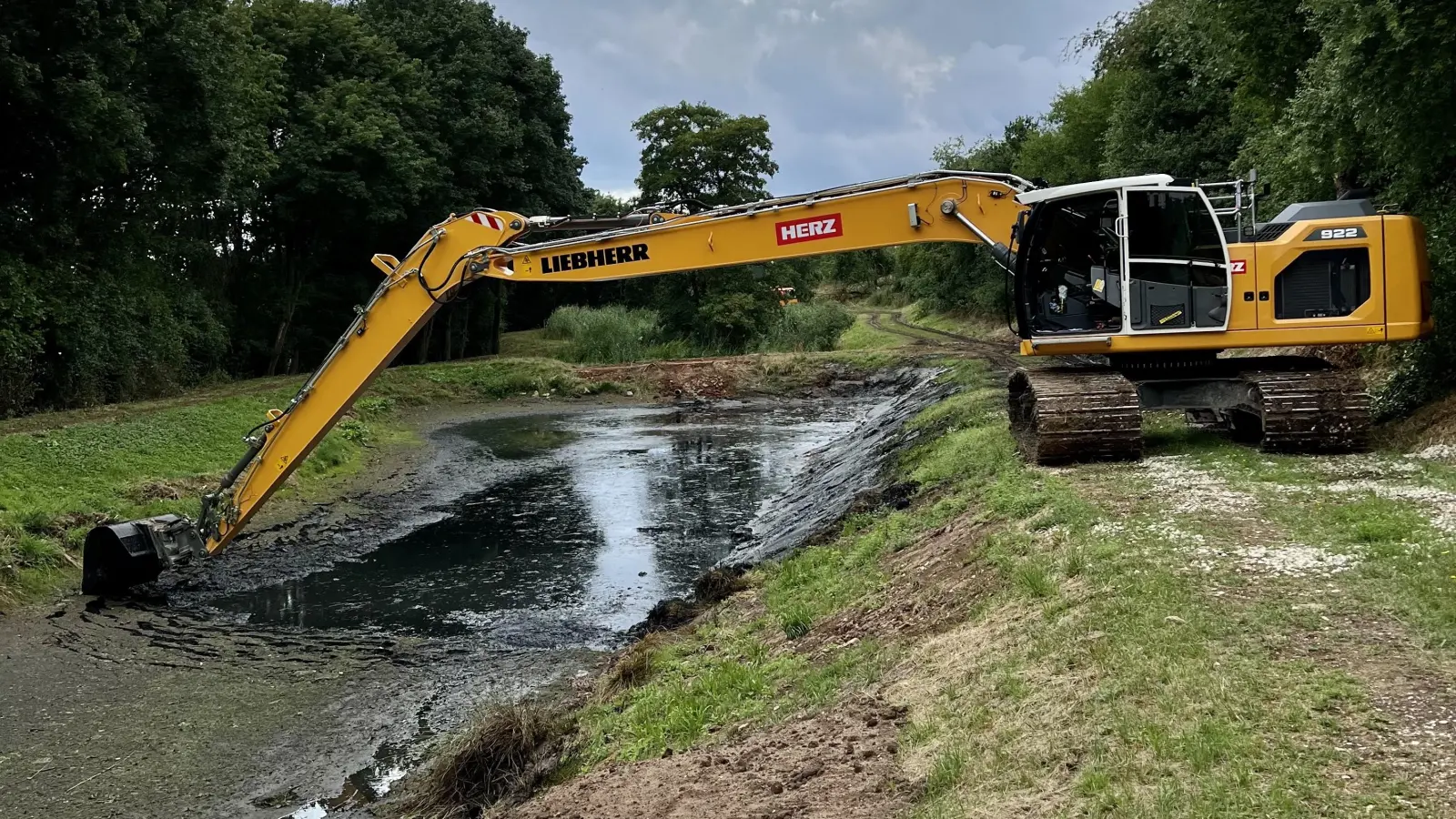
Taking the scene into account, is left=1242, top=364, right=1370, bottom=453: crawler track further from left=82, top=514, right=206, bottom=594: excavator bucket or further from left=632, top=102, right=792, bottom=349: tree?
left=632, top=102, right=792, bottom=349: tree

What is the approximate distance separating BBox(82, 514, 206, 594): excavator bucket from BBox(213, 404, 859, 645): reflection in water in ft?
3.03

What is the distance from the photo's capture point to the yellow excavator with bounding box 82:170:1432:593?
32.0 ft

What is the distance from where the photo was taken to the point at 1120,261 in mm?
10117

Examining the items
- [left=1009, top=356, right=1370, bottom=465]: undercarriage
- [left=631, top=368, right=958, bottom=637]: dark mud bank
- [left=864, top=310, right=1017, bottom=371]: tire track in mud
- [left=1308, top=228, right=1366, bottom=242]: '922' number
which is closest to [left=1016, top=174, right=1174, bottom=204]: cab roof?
[left=1308, top=228, right=1366, bottom=242]: '922' number

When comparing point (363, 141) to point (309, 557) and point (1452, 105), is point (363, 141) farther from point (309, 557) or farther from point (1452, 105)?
point (1452, 105)

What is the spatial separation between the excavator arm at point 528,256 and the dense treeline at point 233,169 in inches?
401

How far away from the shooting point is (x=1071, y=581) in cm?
672

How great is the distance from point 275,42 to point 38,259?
1214cm

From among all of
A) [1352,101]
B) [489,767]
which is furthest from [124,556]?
[1352,101]

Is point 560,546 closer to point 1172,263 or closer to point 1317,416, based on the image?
point 1172,263

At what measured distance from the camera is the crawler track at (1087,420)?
983 cm

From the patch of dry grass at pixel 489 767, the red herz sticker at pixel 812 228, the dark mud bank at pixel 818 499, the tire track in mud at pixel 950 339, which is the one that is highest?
the red herz sticker at pixel 812 228

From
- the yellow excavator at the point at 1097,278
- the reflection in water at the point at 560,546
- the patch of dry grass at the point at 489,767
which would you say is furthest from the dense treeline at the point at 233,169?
the patch of dry grass at the point at 489,767

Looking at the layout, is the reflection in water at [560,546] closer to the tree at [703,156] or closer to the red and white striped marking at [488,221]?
the red and white striped marking at [488,221]
